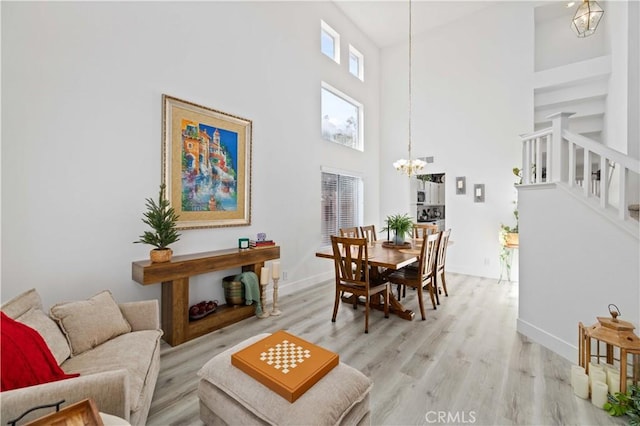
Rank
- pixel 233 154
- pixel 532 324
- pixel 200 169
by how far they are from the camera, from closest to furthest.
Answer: pixel 532 324, pixel 200 169, pixel 233 154

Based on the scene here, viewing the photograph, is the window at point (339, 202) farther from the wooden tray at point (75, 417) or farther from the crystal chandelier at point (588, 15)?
the wooden tray at point (75, 417)

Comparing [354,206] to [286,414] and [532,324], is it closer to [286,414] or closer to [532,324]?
[532,324]

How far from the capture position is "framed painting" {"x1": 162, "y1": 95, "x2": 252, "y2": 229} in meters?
2.95

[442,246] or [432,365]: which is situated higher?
[442,246]

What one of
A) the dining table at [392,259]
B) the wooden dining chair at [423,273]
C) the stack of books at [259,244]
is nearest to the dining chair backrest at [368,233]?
the dining table at [392,259]

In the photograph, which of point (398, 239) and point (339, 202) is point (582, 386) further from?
point (339, 202)

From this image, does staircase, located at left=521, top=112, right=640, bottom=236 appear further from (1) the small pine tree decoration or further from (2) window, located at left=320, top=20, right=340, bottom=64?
(2) window, located at left=320, top=20, right=340, bottom=64

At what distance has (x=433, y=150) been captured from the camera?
598 centimetres

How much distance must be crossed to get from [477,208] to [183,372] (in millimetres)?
5527

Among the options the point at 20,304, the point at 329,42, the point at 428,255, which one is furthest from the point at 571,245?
the point at 329,42

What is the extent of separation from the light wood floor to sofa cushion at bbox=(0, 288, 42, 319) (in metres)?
0.98

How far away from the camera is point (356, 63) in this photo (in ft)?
20.4

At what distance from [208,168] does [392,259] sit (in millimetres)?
2387

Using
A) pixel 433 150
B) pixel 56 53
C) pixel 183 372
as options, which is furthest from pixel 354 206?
pixel 56 53
